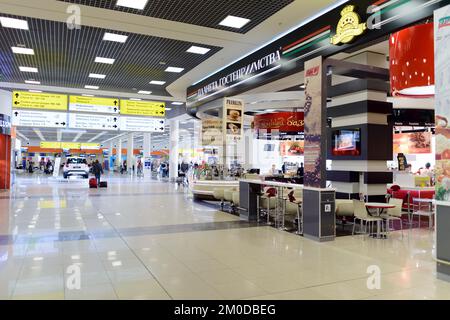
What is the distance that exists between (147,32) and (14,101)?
663 centimetres

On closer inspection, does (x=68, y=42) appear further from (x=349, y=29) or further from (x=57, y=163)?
(x=57, y=163)

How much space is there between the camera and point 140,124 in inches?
539

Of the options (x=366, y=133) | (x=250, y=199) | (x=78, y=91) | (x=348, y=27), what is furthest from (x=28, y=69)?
(x=366, y=133)

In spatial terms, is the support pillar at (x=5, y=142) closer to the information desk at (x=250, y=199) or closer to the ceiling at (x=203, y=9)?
the ceiling at (x=203, y=9)

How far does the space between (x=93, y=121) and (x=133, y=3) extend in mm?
7467

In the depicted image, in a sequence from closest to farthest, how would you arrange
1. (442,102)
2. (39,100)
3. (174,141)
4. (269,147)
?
(442,102) < (39,100) < (174,141) < (269,147)

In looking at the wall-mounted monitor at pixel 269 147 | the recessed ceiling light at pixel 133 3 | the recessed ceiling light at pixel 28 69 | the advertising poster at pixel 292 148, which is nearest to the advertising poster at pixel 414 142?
the advertising poster at pixel 292 148

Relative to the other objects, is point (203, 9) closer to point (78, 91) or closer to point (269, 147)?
point (78, 91)

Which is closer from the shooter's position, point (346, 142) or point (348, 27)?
point (348, 27)

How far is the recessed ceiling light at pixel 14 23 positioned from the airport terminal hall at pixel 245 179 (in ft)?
0.16

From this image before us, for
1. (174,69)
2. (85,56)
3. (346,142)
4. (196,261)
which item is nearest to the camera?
(196,261)

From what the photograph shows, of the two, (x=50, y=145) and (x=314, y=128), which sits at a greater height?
(x=50, y=145)

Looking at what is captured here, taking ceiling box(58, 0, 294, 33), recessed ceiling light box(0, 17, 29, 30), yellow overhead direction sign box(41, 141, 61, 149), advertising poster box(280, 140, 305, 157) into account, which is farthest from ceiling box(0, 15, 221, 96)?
yellow overhead direction sign box(41, 141, 61, 149)

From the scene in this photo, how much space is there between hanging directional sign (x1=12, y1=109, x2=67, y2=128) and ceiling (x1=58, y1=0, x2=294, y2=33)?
23.1 feet
